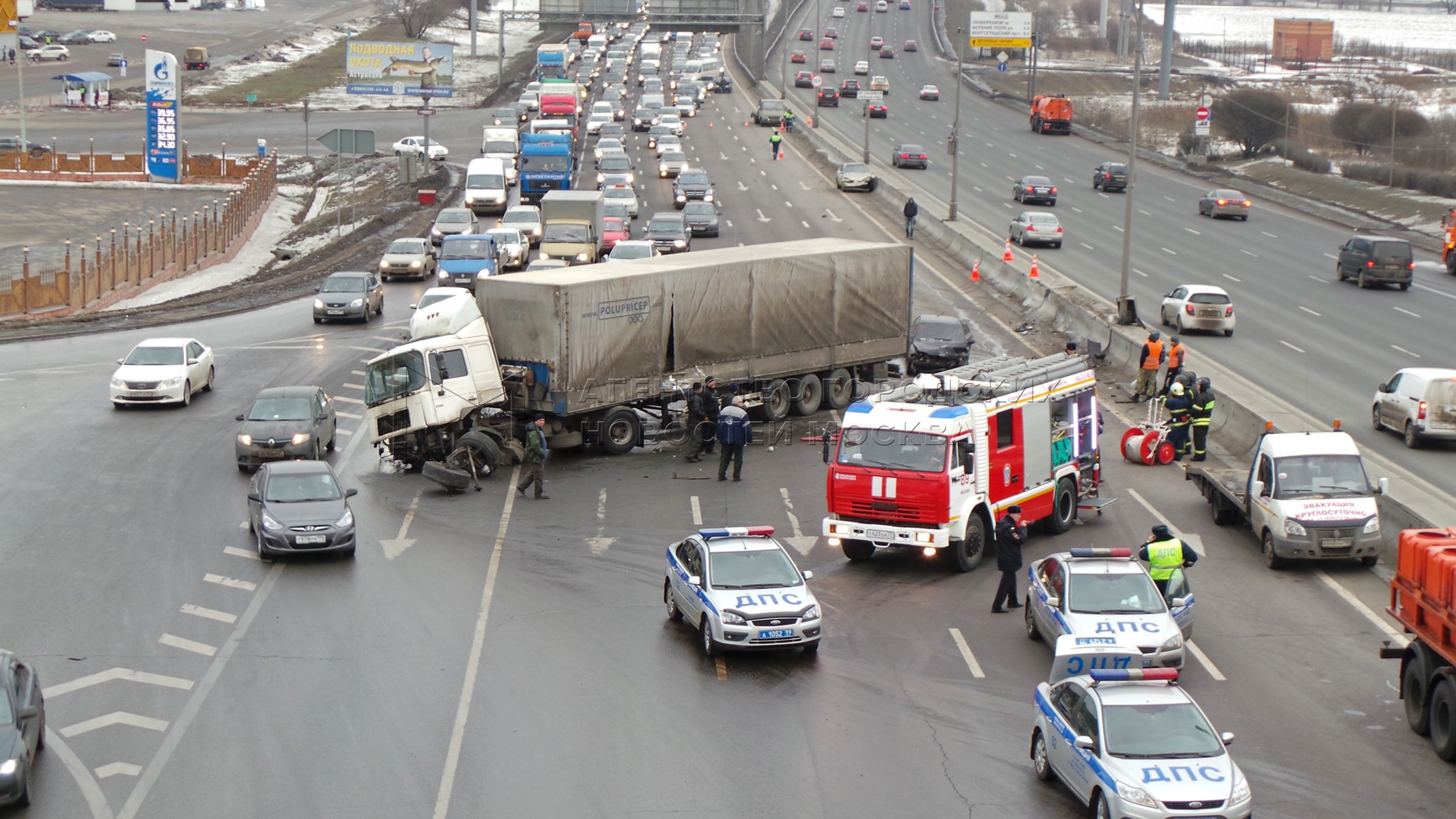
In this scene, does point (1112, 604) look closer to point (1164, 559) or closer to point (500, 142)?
point (1164, 559)

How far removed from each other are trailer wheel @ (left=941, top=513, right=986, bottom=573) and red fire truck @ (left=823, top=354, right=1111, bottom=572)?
0.8 inches

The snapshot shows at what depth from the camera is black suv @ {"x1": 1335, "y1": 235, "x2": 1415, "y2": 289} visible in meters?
48.6

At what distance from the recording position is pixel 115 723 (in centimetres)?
1664

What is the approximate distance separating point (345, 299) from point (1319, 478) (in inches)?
1109

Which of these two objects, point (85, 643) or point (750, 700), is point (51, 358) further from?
point (750, 700)

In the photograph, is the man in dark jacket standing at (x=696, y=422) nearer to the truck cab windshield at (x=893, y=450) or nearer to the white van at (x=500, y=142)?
the truck cab windshield at (x=893, y=450)

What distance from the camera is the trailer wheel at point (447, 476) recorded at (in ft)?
90.3

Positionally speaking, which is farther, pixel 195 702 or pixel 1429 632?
pixel 195 702

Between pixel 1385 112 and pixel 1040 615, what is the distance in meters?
83.2

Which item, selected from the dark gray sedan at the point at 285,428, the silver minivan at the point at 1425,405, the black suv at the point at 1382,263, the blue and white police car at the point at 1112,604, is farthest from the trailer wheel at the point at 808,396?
the black suv at the point at 1382,263

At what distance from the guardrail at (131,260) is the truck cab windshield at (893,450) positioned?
3224 centimetres

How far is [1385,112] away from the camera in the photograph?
3597 inches

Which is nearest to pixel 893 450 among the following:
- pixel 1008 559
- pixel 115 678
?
pixel 1008 559

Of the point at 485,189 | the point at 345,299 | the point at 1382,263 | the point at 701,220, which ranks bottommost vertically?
the point at 345,299
